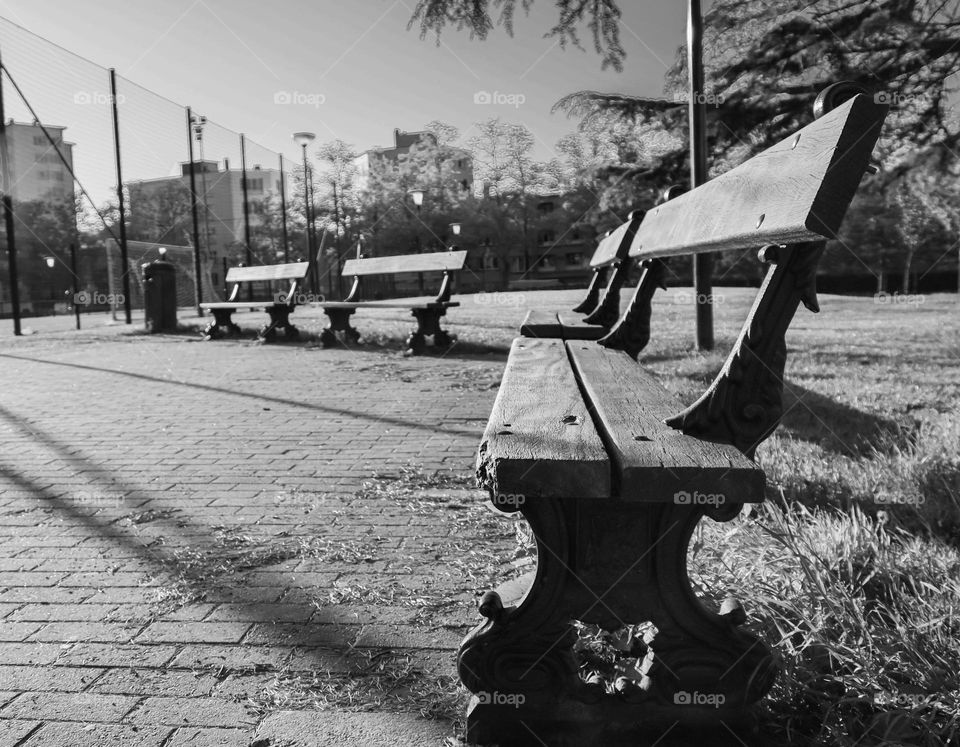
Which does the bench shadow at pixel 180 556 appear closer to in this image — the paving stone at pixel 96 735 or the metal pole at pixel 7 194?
the paving stone at pixel 96 735

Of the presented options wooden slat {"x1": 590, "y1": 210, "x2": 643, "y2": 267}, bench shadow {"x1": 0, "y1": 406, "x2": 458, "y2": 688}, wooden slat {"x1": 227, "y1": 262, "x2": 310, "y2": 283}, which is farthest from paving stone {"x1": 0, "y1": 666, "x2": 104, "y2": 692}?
wooden slat {"x1": 227, "y1": 262, "x2": 310, "y2": 283}

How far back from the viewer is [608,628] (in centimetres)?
172

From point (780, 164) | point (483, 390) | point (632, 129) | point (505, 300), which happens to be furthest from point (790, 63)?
point (505, 300)

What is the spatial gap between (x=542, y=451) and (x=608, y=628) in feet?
1.51

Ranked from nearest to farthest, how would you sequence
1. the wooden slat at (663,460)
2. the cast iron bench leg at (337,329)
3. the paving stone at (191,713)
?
the wooden slat at (663,460), the paving stone at (191,713), the cast iron bench leg at (337,329)

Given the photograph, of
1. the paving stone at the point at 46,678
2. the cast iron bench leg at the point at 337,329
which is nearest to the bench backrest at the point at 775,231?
the paving stone at the point at 46,678

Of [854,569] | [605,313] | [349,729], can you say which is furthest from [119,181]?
[854,569]

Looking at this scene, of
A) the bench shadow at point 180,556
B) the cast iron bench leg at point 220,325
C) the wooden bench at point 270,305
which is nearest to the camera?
the bench shadow at point 180,556

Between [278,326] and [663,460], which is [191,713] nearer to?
[663,460]

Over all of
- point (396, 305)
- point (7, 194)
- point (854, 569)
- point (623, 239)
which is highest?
point (7, 194)

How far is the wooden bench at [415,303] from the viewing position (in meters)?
9.66

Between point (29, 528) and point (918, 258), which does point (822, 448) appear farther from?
point (918, 258)

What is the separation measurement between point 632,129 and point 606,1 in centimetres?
239

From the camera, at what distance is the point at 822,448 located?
393 centimetres
